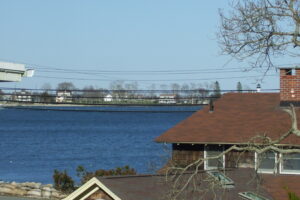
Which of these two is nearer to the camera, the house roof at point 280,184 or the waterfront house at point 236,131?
the house roof at point 280,184

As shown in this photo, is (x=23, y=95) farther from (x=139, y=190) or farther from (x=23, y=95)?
(x=139, y=190)

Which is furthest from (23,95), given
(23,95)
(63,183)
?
(63,183)

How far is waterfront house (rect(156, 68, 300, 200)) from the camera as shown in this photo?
94.3 ft

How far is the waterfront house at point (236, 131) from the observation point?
28.8 m

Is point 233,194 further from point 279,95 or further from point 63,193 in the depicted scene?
point 63,193

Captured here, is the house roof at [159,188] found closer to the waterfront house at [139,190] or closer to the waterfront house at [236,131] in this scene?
the waterfront house at [139,190]

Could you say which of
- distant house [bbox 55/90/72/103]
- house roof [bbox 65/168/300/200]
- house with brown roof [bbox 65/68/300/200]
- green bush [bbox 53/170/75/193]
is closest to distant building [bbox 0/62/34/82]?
house with brown roof [bbox 65/68/300/200]

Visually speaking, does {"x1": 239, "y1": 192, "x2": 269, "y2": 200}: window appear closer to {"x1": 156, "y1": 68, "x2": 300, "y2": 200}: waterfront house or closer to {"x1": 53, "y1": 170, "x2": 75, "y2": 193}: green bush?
{"x1": 156, "y1": 68, "x2": 300, "y2": 200}: waterfront house

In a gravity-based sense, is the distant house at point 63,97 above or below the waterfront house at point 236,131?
above

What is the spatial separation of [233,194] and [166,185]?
7.88 ft

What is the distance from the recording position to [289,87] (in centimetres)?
3098

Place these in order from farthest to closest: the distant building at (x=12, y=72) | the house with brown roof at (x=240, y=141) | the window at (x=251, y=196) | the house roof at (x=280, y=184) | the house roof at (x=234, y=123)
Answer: the house roof at (x=234, y=123)
the distant building at (x=12, y=72)
the house roof at (x=280, y=184)
the house with brown roof at (x=240, y=141)
the window at (x=251, y=196)

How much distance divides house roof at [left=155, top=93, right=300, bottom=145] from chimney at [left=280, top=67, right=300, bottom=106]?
20.6 inches

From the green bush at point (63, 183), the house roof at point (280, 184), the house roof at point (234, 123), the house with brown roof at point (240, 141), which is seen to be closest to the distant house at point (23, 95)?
the green bush at point (63, 183)
